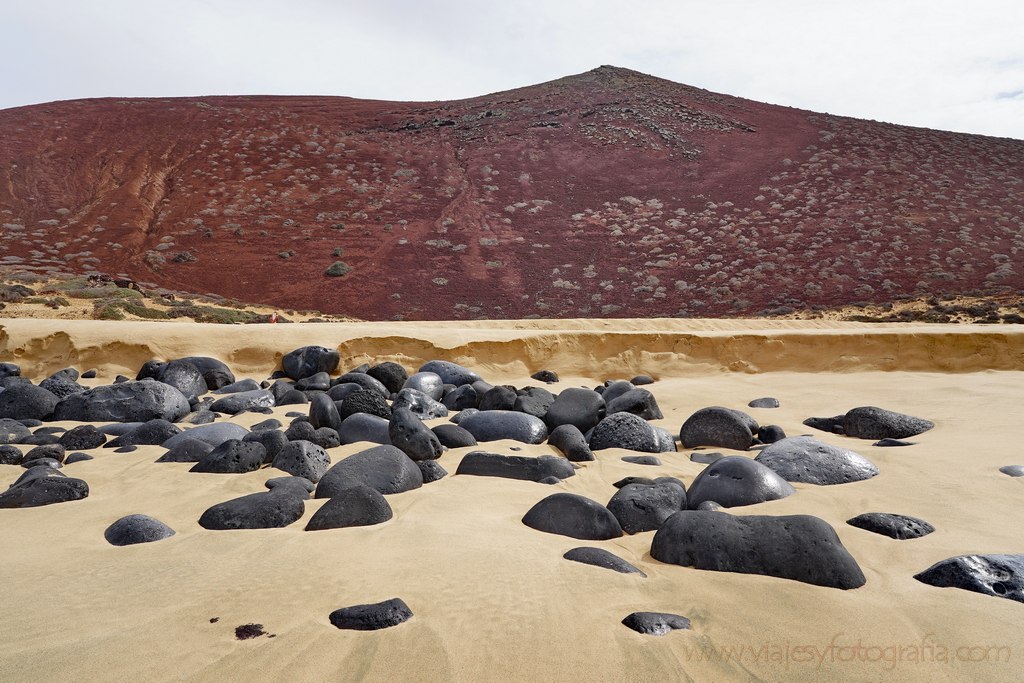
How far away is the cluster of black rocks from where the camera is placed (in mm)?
2188

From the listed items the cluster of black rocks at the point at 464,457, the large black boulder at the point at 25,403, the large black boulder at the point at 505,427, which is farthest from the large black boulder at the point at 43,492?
the large black boulder at the point at 25,403

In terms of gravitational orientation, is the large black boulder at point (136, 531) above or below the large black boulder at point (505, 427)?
above

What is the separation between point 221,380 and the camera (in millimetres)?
6777

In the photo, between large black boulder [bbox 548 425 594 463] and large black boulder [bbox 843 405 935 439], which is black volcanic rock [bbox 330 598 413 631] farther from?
large black boulder [bbox 843 405 935 439]

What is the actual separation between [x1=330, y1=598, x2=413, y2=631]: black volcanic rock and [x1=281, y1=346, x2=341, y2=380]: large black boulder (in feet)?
18.9

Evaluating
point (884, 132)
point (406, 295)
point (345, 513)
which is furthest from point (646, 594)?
point (884, 132)

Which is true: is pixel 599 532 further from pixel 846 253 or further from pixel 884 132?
pixel 884 132

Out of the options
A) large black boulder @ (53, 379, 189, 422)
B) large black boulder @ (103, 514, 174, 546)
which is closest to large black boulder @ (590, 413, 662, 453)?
large black boulder @ (103, 514, 174, 546)

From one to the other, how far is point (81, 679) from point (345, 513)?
1.22 metres

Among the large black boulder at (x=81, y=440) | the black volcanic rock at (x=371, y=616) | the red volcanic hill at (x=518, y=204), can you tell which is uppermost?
the red volcanic hill at (x=518, y=204)

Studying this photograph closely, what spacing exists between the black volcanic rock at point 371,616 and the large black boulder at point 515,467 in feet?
5.92

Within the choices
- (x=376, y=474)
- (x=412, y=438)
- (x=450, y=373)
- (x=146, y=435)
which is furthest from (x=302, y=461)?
(x=450, y=373)

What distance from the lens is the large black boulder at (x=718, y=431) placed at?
4488 millimetres

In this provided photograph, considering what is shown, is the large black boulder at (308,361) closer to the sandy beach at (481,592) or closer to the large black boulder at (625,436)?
the sandy beach at (481,592)
